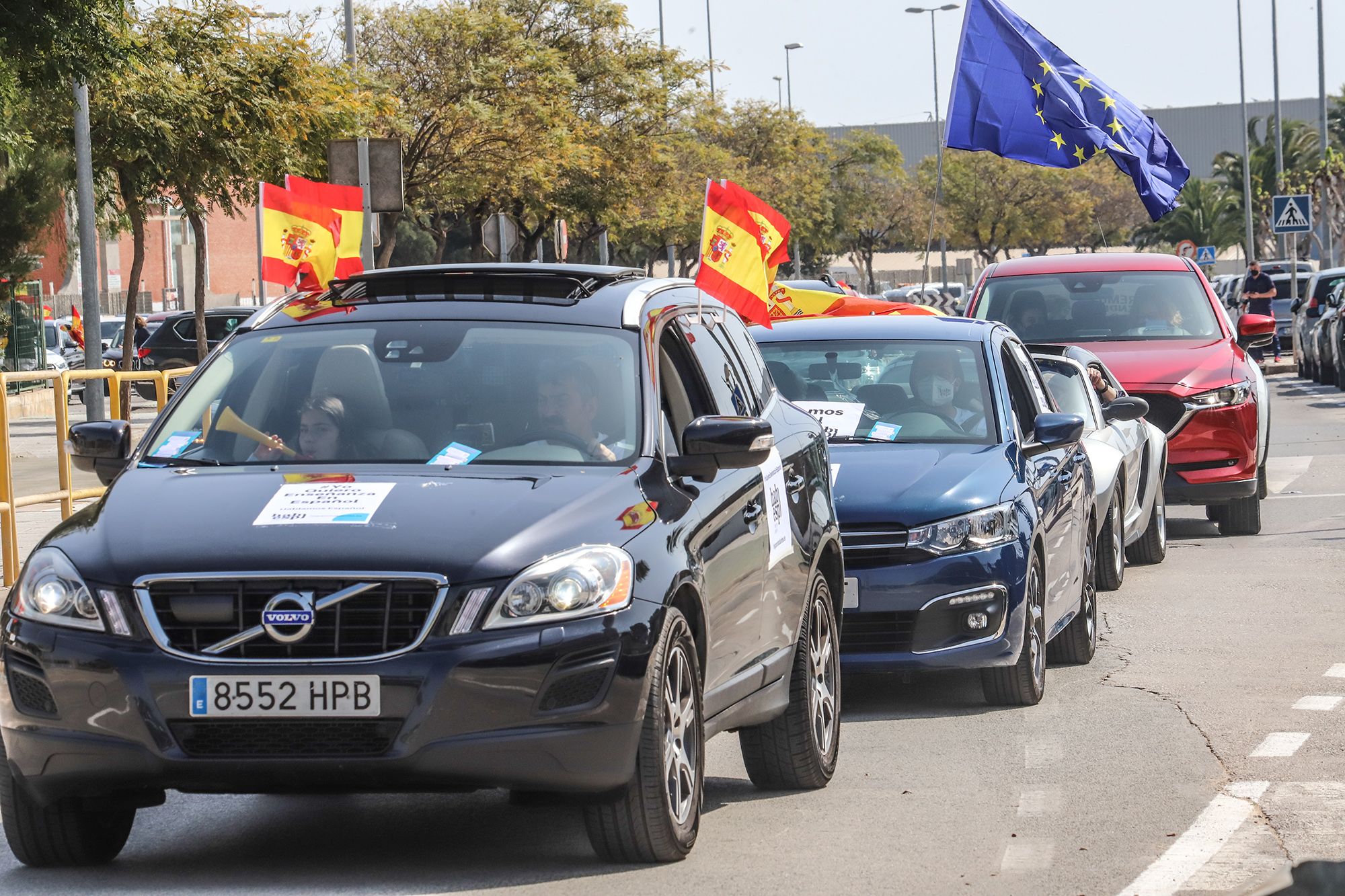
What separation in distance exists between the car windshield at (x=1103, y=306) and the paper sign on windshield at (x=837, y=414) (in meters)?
6.36

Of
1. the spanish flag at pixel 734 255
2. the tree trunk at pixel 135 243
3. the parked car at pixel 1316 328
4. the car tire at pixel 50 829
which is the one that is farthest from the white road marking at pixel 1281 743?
the parked car at pixel 1316 328

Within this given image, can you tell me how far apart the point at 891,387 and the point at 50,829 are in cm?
505

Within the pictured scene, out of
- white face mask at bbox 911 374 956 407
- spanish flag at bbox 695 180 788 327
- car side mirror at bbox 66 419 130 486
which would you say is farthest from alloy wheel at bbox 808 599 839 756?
spanish flag at bbox 695 180 788 327

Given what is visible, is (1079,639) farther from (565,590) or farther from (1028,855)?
(565,590)

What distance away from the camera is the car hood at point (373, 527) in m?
5.41

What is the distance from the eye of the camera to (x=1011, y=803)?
6871mm

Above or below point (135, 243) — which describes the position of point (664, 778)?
below

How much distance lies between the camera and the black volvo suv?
17.6 ft

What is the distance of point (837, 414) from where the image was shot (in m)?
9.77

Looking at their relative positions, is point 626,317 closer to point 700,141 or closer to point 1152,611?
point 1152,611

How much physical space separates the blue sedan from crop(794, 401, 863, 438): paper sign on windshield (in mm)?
10

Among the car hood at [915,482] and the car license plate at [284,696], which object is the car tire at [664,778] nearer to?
the car license plate at [284,696]

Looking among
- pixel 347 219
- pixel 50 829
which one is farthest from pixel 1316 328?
pixel 50 829

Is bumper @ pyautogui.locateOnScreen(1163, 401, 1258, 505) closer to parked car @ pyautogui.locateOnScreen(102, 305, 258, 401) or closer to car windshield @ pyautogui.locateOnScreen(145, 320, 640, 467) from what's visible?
car windshield @ pyautogui.locateOnScreen(145, 320, 640, 467)
